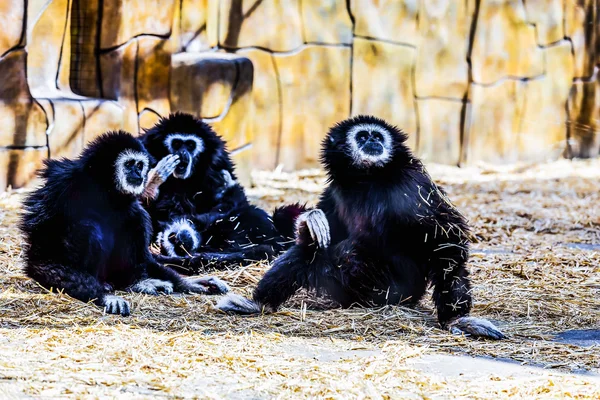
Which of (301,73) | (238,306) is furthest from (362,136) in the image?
(301,73)

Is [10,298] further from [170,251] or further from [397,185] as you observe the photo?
[397,185]

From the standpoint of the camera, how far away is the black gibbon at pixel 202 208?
7410 millimetres

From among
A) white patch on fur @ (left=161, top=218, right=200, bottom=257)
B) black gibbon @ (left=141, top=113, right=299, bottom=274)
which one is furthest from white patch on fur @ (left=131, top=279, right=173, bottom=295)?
white patch on fur @ (left=161, top=218, right=200, bottom=257)

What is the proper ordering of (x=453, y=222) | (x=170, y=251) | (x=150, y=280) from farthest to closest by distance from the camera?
(x=170, y=251), (x=150, y=280), (x=453, y=222)

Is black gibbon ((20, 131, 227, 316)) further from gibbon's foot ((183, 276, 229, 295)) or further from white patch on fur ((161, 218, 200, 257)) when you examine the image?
white patch on fur ((161, 218, 200, 257))

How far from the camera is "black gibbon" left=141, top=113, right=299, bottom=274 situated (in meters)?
7.41

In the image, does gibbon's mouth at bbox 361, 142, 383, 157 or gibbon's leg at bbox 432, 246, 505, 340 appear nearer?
gibbon's leg at bbox 432, 246, 505, 340

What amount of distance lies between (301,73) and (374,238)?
26.6ft

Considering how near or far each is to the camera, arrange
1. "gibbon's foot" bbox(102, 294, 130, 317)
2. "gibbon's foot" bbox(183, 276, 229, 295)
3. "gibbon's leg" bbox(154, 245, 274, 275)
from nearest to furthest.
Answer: "gibbon's foot" bbox(102, 294, 130, 317), "gibbon's foot" bbox(183, 276, 229, 295), "gibbon's leg" bbox(154, 245, 274, 275)

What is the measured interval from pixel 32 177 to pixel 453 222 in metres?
6.20

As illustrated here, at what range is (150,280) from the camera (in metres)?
6.22

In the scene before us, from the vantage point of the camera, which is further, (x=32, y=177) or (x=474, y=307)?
(x=32, y=177)

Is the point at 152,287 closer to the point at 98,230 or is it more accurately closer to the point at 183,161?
the point at 98,230

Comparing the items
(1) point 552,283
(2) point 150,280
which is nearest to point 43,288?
(2) point 150,280
